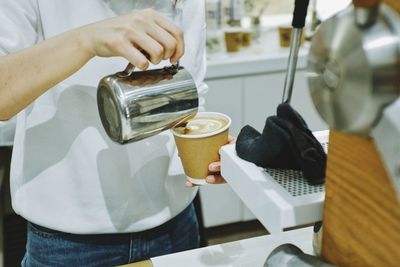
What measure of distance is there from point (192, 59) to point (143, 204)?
32 cm

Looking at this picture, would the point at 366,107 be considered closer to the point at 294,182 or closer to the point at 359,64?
the point at 359,64

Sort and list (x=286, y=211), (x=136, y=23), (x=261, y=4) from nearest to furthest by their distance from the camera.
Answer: (x=286, y=211) < (x=136, y=23) < (x=261, y=4)

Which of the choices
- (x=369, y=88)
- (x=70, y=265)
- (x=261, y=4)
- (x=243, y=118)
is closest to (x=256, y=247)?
(x=70, y=265)

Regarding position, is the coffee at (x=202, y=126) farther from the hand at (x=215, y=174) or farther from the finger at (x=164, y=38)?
the finger at (x=164, y=38)

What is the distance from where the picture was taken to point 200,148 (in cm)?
87

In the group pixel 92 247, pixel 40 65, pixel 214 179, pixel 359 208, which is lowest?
pixel 92 247

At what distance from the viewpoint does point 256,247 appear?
904 mm

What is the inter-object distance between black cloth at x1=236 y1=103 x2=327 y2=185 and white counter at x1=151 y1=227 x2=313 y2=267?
0.83 ft

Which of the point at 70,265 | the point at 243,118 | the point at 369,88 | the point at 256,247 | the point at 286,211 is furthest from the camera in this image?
the point at 243,118

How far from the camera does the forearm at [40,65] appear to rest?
2.56 ft

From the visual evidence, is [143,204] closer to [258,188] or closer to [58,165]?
[58,165]

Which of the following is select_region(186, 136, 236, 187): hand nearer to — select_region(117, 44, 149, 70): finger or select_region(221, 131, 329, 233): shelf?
select_region(221, 131, 329, 233): shelf

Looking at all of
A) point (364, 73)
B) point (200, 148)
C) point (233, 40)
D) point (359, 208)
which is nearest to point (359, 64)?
point (364, 73)

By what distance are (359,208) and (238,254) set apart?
1.27 ft
